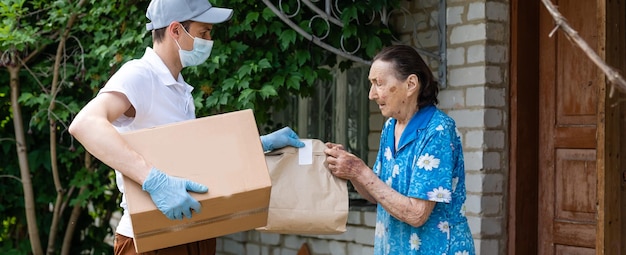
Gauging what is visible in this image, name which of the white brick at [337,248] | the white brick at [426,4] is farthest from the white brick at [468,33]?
the white brick at [337,248]

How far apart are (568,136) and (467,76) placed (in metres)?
0.63

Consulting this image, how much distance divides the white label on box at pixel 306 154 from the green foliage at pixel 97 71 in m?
1.66

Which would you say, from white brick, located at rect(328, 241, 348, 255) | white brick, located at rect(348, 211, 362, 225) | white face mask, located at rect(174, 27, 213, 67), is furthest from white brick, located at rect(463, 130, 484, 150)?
white face mask, located at rect(174, 27, 213, 67)

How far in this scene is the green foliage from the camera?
5.04 m

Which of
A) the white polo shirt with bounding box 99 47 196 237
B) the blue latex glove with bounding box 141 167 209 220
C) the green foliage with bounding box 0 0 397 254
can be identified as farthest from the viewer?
the green foliage with bounding box 0 0 397 254

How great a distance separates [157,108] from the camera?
286 cm

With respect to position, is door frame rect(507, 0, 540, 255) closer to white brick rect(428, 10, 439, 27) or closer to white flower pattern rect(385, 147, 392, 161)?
white brick rect(428, 10, 439, 27)

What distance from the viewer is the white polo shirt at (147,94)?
108 inches

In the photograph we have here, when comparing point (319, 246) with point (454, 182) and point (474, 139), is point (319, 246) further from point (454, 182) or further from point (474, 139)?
point (454, 182)

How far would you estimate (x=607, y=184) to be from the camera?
3.30 m

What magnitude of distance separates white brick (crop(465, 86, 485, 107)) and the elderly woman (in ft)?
6.03

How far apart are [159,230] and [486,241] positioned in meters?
2.69

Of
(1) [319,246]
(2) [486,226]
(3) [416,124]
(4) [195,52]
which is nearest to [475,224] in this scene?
(2) [486,226]

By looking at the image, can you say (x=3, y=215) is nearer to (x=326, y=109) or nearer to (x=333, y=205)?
(x=326, y=109)
